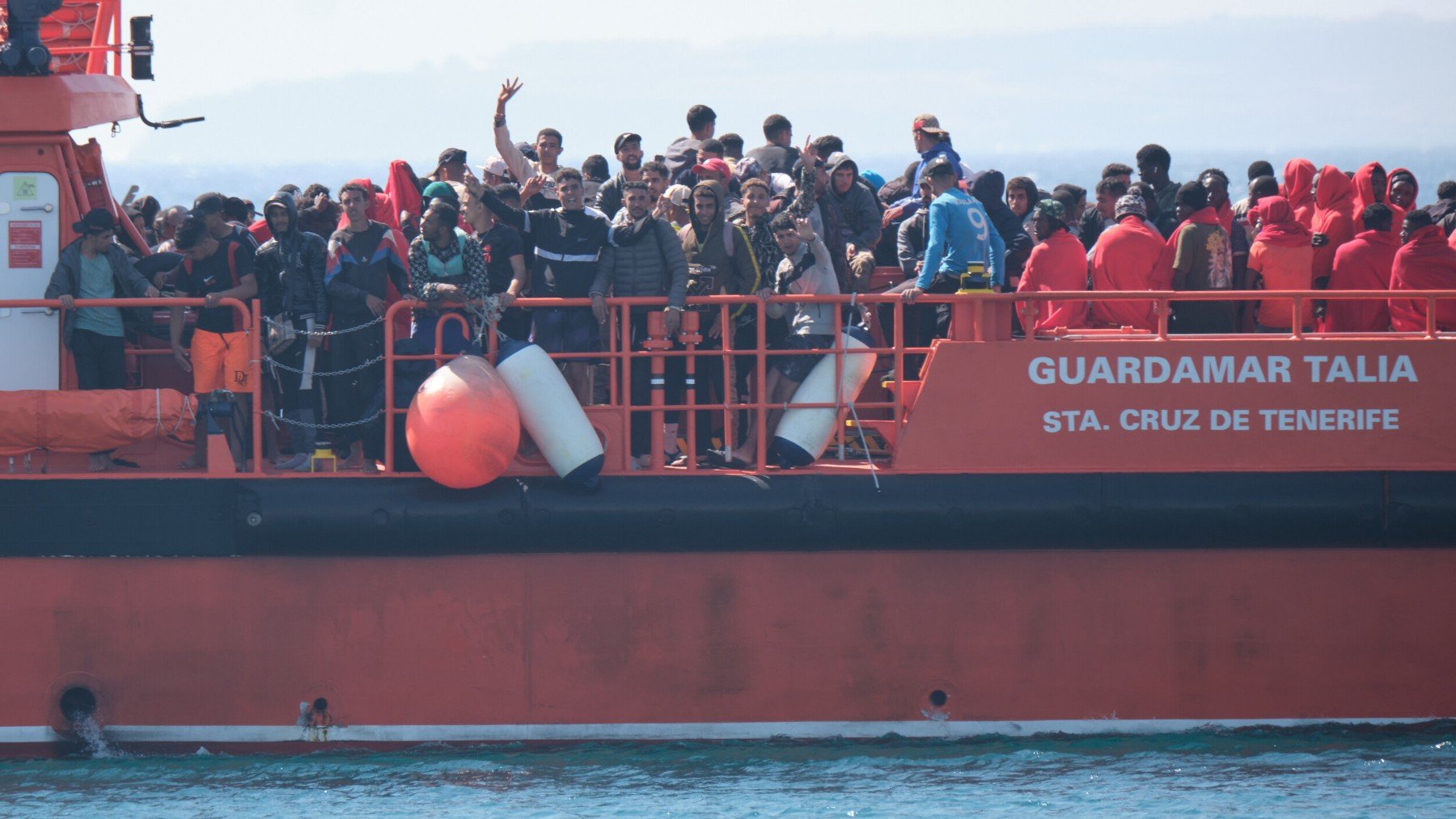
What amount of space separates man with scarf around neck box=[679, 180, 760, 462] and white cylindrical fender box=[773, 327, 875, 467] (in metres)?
0.34

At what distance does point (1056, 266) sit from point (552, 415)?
2823 mm

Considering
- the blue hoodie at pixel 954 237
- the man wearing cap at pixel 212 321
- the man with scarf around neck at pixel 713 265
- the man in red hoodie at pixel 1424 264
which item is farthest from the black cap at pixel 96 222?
the man in red hoodie at pixel 1424 264

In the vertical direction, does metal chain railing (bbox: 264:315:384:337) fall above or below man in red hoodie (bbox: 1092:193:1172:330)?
below

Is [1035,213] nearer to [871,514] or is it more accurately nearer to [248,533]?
[871,514]

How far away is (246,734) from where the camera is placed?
27.7 feet

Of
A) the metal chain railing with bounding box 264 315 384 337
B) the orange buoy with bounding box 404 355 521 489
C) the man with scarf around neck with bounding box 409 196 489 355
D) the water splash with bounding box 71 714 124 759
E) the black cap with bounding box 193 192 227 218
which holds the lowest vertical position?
the water splash with bounding box 71 714 124 759

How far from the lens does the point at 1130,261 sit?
354 inches

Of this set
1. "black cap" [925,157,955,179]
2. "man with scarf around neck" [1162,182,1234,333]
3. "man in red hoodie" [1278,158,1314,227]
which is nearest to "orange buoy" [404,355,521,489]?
"black cap" [925,157,955,179]

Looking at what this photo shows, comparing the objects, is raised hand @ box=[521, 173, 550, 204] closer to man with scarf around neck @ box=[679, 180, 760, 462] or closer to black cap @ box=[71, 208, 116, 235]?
man with scarf around neck @ box=[679, 180, 760, 462]

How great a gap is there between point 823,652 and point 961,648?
2.29 feet

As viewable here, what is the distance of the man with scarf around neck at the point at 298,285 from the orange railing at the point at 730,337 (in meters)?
0.19

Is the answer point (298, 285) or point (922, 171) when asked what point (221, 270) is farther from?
point (922, 171)

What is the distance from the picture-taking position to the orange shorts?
8.37m

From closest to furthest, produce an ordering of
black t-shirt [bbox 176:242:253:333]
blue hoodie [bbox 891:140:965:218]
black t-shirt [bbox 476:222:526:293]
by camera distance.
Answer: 1. black t-shirt [bbox 476:222:526:293]
2. black t-shirt [bbox 176:242:253:333]
3. blue hoodie [bbox 891:140:965:218]
